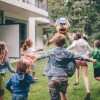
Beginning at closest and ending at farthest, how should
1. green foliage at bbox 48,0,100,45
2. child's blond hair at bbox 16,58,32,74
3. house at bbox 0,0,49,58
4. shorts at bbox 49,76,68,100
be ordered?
child's blond hair at bbox 16,58,32,74 < shorts at bbox 49,76,68,100 < house at bbox 0,0,49,58 < green foliage at bbox 48,0,100,45

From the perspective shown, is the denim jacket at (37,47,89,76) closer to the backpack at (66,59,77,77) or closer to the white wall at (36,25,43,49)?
the backpack at (66,59,77,77)

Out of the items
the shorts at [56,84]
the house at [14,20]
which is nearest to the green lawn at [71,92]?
the shorts at [56,84]

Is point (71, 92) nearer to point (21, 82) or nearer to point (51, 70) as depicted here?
point (51, 70)

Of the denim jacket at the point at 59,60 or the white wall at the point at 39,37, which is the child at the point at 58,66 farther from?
the white wall at the point at 39,37

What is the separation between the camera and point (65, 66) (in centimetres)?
630

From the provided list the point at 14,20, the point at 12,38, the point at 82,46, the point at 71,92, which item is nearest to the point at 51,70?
the point at 82,46

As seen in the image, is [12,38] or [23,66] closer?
[23,66]

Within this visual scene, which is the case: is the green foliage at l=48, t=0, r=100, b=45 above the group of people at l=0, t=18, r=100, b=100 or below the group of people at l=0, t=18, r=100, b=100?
above

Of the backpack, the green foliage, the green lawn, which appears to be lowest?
the green lawn

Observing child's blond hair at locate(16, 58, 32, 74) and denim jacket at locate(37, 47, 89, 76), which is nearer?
child's blond hair at locate(16, 58, 32, 74)

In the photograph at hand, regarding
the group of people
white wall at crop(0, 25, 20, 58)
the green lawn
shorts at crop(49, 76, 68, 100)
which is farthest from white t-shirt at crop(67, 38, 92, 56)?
white wall at crop(0, 25, 20, 58)

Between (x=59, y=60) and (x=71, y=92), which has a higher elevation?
(x=59, y=60)

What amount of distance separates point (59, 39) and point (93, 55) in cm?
261

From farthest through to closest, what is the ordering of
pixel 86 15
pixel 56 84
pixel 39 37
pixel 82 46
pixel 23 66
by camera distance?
1. pixel 86 15
2. pixel 39 37
3. pixel 82 46
4. pixel 56 84
5. pixel 23 66
